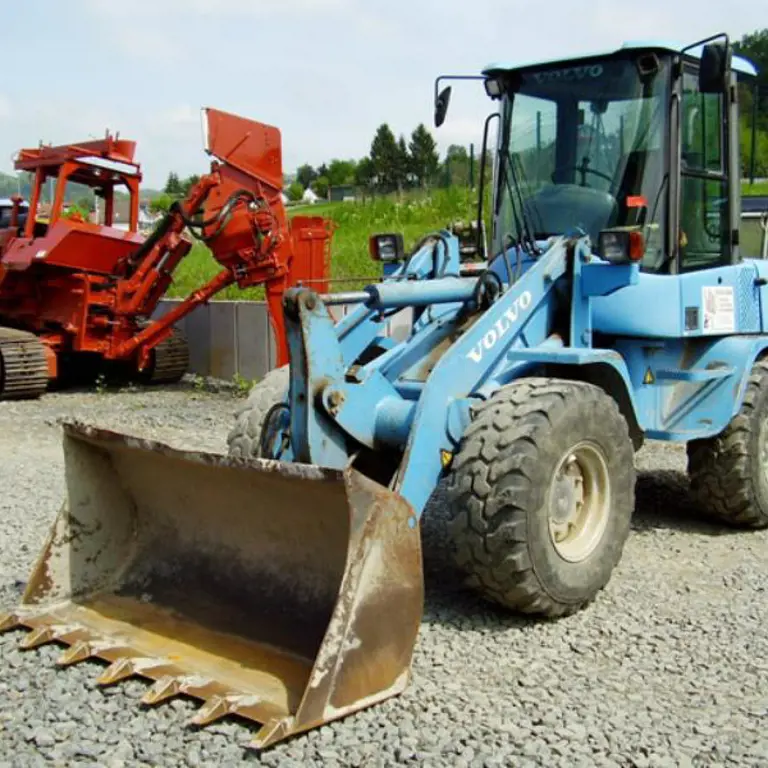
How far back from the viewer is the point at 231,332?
12.8 meters

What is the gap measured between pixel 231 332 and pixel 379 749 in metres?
9.71

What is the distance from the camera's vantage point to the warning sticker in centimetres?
582

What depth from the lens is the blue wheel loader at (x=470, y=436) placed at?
3.85 m

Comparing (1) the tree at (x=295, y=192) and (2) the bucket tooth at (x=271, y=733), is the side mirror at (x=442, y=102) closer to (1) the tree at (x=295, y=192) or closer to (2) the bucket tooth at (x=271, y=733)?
(2) the bucket tooth at (x=271, y=733)

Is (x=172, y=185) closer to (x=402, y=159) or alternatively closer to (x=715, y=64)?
(x=402, y=159)

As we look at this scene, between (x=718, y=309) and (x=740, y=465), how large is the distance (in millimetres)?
881

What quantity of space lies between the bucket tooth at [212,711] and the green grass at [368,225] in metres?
12.8

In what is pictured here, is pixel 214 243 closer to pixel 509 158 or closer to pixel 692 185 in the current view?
pixel 509 158

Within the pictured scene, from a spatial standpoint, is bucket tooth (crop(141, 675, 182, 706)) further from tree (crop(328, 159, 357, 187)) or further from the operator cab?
tree (crop(328, 159, 357, 187))

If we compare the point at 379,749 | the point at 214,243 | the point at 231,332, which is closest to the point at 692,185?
the point at 379,749

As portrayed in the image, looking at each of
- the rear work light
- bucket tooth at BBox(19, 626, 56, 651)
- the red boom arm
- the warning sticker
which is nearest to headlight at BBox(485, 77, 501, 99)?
the rear work light

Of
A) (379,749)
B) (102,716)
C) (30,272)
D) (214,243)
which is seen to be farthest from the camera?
(30,272)

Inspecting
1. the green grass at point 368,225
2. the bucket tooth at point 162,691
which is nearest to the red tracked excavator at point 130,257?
the green grass at point 368,225

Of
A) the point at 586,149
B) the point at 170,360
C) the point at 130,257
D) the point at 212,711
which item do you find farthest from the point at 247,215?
the point at 212,711
